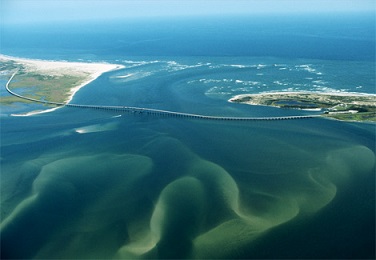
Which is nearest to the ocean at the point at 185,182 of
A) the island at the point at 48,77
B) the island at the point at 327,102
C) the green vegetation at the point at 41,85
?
the island at the point at 327,102

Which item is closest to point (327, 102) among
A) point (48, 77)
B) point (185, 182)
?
→ point (185, 182)

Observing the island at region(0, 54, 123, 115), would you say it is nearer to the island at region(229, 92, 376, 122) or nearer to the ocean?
the ocean

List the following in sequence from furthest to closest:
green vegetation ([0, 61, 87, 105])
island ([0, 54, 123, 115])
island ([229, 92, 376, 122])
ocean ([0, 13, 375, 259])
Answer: island ([0, 54, 123, 115]) → green vegetation ([0, 61, 87, 105]) → island ([229, 92, 376, 122]) → ocean ([0, 13, 375, 259])

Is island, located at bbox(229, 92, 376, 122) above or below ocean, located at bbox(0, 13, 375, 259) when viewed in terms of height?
above

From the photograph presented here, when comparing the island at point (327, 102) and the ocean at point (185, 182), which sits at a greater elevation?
the island at point (327, 102)

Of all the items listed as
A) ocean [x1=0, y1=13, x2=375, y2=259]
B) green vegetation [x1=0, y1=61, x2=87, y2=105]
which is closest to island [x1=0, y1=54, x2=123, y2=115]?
green vegetation [x1=0, y1=61, x2=87, y2=105]

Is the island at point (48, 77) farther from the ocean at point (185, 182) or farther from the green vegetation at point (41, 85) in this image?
the ocean at point (185, 182)
